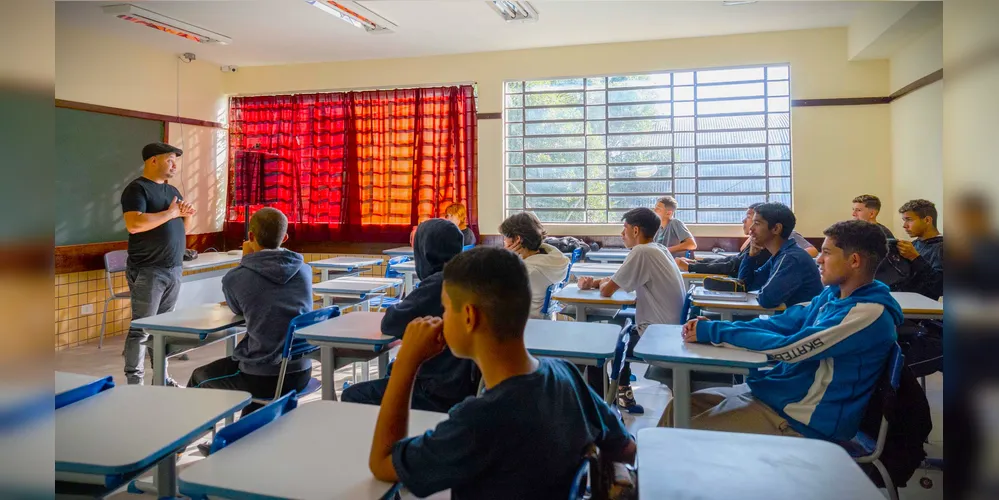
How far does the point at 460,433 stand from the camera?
39.7 inches

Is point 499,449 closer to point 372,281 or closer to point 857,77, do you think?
point 372,281

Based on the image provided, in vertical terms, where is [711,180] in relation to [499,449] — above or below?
above

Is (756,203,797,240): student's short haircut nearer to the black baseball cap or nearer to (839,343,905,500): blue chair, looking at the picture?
(839,343,905,500): blue chair

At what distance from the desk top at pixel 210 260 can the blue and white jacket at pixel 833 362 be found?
479 cm

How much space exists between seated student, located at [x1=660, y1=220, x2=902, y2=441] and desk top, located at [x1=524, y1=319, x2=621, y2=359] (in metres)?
0.32

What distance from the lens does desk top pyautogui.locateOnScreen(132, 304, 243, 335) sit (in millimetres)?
2561

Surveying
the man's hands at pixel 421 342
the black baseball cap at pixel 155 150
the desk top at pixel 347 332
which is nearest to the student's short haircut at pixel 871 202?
the desk top at pixel 347 332

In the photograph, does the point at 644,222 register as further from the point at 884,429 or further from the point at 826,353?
the point at 884,429

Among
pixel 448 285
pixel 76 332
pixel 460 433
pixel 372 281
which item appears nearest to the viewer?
pixel 460 433

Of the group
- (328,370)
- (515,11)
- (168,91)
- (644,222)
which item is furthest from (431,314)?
(168,91)

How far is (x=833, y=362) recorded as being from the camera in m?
1.77

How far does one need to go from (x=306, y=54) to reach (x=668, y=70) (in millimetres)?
3912

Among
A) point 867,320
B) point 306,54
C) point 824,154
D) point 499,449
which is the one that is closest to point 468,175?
point 306,54

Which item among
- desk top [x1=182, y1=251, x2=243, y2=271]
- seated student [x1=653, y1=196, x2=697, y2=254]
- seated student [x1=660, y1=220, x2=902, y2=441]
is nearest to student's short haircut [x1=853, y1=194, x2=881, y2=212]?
seated student [x1=653, y1=196, x2=697, y2=254]
